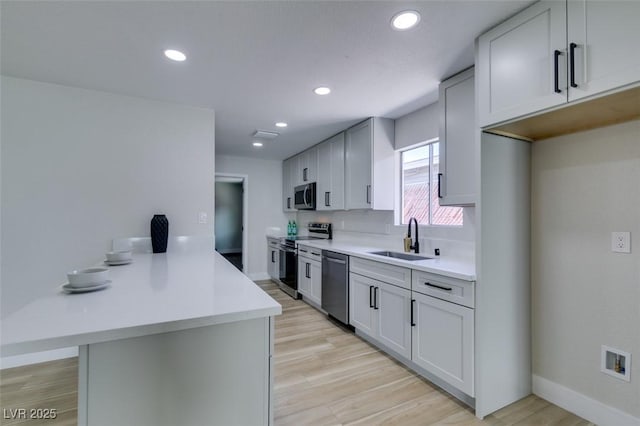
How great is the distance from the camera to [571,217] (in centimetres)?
188

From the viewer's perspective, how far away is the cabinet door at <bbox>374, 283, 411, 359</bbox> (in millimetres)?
2322

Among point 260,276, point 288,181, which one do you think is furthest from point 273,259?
point 288,181

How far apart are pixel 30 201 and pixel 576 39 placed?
12.9 feet

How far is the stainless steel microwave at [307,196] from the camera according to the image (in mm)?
4508

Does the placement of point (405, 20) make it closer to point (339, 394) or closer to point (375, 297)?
point (375, 297)

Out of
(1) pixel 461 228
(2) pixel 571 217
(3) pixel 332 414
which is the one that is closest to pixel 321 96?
(1) pixel 461 228

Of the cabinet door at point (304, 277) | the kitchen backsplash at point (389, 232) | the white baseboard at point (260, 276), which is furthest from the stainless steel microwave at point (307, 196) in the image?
the white baseboard at point (260, 276)

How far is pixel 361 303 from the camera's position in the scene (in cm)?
291

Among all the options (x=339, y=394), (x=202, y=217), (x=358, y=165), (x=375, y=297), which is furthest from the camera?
(x=358, y=165)

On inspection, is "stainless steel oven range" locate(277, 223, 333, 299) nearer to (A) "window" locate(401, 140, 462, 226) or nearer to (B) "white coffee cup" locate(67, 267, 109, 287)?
(A) "window" locate(401, 140, 462, 226)

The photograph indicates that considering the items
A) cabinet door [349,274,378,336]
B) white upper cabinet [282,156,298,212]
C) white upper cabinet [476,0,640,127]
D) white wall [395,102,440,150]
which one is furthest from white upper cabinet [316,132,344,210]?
white upper cabinet [476,0,640,127]

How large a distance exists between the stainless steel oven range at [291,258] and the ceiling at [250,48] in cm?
231

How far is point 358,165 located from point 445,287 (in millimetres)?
1929

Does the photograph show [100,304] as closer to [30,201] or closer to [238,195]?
[30,201]
